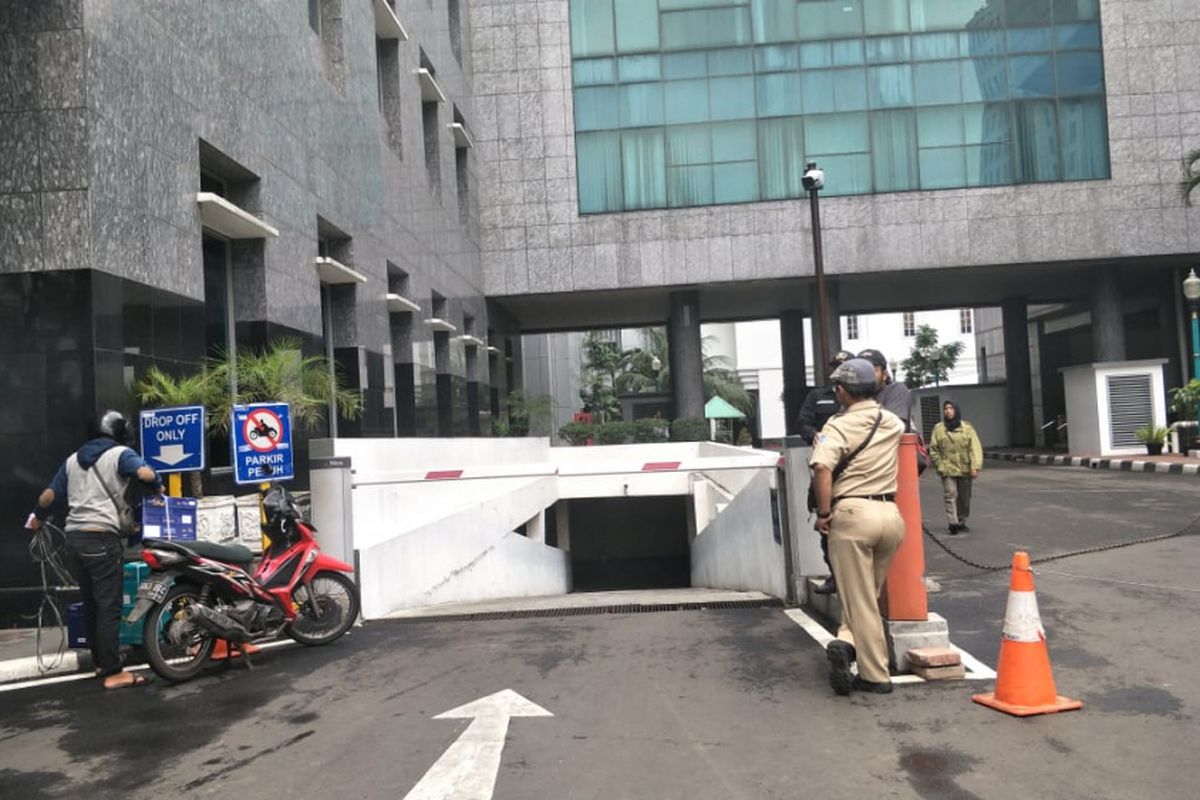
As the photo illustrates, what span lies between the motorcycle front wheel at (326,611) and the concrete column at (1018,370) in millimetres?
32183

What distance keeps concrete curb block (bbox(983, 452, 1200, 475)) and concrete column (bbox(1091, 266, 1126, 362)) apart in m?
3.85

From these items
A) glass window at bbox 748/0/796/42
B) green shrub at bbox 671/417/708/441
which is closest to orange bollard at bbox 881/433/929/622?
green shrub at bbox 671/417/708/441

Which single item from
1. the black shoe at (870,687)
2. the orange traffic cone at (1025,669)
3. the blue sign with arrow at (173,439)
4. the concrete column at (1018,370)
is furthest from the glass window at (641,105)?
the orange traffic cone at (1025,669)

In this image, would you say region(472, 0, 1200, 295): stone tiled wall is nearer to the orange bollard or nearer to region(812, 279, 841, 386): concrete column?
region(812, 279, 841, 386): concrete column

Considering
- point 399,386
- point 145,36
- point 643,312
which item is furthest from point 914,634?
point 643,312

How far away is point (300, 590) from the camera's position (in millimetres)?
7082

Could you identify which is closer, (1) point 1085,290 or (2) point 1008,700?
(2) point 1008,700

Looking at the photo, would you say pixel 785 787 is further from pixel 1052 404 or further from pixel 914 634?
pixel 1052 404

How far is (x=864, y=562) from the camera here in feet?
17.0

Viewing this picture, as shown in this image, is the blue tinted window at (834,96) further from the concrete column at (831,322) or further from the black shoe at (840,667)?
the black shoe at (840,667)

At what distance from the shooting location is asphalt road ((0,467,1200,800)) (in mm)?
4094

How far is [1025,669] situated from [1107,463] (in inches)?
815

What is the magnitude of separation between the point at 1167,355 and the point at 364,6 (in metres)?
28.0

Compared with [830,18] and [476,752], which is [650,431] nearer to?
[830,18]
